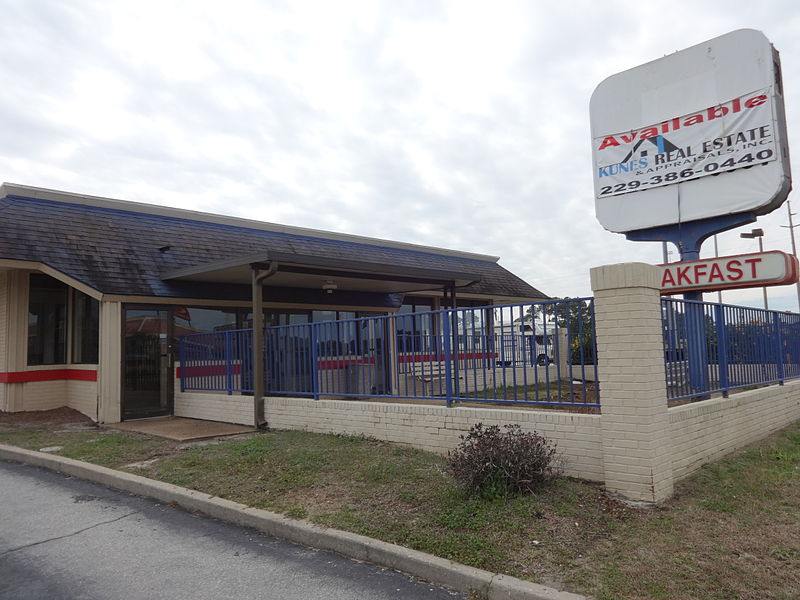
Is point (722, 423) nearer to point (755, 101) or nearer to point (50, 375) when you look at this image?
point (755, 101)

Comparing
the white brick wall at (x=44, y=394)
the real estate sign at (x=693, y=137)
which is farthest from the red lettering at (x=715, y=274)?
the white brick wall at (x=44, y=394)

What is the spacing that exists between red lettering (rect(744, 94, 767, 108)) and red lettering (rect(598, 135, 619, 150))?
218 centimetres

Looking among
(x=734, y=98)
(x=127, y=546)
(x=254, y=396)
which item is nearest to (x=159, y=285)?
(x=254, y=396)

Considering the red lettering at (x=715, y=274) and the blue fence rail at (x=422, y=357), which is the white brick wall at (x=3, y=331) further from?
the red lettering at (x=715, y=274)

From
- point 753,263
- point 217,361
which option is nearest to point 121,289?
point 217,361

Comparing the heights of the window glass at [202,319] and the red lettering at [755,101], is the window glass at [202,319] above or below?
below

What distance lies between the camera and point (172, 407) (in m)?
12.9

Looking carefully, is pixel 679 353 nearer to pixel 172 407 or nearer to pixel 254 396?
pixel 254 396

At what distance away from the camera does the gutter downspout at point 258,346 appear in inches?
416

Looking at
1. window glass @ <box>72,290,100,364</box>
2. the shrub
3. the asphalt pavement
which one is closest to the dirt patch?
window glass @ <box>72,290,100,364</box>

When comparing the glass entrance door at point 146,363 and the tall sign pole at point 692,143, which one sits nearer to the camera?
the tall sign pole at point 692,143

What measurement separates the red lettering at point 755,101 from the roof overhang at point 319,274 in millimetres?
5802

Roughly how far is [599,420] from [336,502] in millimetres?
2910

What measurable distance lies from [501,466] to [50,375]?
38.3ft
